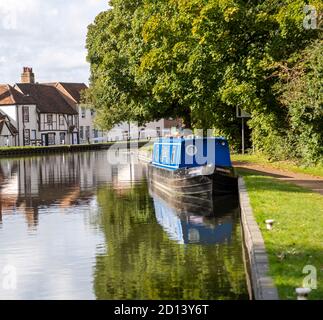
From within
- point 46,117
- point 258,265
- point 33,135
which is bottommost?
point 33,135

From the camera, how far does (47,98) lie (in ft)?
277

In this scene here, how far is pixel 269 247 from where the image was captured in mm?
10828

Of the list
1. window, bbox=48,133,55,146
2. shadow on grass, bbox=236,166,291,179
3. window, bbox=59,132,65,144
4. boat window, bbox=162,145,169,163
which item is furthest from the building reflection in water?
window, bbox=59,132,65,144

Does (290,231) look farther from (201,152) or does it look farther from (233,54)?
(233,54)

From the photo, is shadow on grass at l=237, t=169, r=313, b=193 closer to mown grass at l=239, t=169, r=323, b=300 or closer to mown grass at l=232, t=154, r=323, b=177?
mown grass at l=239, t=169, r=323, b=300

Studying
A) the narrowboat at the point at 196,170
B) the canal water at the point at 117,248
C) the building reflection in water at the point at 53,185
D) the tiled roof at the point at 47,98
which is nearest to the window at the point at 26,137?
the tiled roof at the point at 47,98

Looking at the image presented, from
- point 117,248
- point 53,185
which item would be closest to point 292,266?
point 117,248

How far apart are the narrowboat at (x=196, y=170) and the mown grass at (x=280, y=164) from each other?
10.7 feet

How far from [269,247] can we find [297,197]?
6.80m

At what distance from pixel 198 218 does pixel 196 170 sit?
3559 millimetres

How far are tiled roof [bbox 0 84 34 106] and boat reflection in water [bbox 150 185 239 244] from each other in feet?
180

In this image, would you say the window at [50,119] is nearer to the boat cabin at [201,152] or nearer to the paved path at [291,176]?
the paved path at [291,176]
